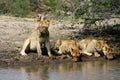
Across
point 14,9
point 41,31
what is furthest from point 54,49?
point 14,9

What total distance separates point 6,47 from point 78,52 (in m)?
2.85

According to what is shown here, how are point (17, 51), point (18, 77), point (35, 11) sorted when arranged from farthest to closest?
point (35, 11)
point (17, 51)
point (18, 77)

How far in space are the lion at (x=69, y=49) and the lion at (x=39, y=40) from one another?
2.24 ft

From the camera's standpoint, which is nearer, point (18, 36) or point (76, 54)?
point (76, 54)

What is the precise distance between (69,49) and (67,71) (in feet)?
6.41

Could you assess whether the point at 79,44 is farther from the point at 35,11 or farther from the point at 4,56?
the point at 35,11

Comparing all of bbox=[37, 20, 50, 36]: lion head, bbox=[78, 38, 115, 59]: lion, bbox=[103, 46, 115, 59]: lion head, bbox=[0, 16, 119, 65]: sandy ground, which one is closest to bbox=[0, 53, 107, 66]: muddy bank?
bbox=[0, 16, 119, 65]: sandy ground

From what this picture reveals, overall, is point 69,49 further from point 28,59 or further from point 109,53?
point 28,59

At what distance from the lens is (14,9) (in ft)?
95.8

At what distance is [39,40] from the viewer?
623 inches

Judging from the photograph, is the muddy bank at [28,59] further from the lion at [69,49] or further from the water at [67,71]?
the water at [67,71]

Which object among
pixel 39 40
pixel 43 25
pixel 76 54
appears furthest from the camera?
pixel 39 40

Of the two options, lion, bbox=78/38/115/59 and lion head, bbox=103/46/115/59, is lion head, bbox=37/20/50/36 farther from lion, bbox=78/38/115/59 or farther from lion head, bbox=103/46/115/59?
lion head, bbox=103/46/115/59

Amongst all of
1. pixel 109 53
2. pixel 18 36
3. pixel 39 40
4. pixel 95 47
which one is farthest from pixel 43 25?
pixel 18 36
